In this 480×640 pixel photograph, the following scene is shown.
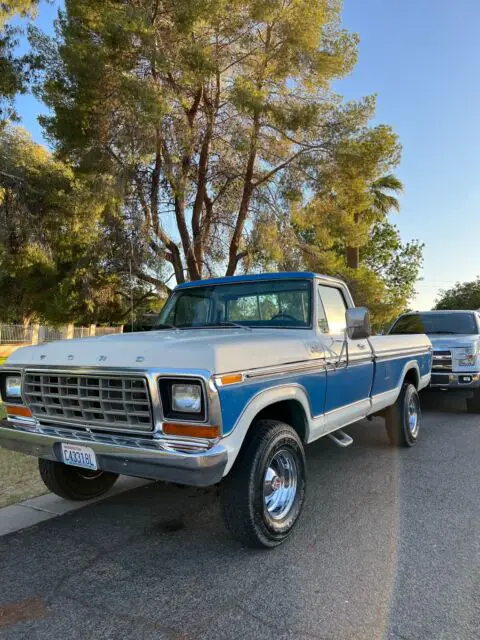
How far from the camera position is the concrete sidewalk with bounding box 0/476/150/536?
159 inches

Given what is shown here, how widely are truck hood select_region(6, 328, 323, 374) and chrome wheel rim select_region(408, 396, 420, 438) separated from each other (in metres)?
3.07

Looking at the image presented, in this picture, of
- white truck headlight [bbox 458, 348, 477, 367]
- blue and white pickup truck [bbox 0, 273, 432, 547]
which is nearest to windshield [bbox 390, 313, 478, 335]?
white truck headlight [bbox 458, 348, 477, 367]

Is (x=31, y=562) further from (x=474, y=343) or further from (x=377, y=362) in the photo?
(x=474, y=343)

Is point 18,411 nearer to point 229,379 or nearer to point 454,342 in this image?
point 229,379

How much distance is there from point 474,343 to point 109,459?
7408 mm

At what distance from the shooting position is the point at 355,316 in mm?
4562

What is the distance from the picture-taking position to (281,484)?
149 inches

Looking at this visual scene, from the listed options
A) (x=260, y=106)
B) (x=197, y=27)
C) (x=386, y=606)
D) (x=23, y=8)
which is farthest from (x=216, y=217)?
(x=386, y=606)

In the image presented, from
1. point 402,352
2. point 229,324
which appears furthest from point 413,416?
point 229,324

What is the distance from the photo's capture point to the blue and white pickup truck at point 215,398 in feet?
10.1

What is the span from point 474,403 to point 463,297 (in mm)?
44256

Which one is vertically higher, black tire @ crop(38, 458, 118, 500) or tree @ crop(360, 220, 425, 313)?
tree @ crop(360, 220, 425, 313)

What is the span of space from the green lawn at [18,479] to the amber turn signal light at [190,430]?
224 cm

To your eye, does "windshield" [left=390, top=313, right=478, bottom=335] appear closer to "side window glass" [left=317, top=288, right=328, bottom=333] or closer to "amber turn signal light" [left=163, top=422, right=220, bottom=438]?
"side window glass" [left=317, top=288, right=328, bottom=333]
